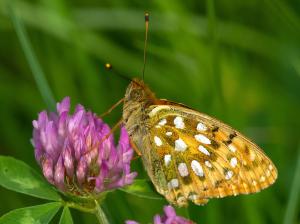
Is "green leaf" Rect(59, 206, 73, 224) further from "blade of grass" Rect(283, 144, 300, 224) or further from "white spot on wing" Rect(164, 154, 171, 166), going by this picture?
"blade of grass" Rect(283, 144, 300, 224)

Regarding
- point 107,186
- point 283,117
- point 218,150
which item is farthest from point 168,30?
point 107,186

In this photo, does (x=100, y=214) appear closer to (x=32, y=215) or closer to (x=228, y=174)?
(x=32, y=215)

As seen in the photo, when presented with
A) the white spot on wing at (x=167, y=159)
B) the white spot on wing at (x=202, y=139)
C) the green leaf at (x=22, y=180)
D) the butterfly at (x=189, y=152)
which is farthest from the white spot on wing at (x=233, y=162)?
the green leaf at (x=22, y=180)

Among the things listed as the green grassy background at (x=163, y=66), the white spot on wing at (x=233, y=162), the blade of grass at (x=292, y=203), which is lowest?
the blade of grass at (x=292, y=203)

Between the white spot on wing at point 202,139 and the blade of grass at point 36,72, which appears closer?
the white spot on wing at point 202,139

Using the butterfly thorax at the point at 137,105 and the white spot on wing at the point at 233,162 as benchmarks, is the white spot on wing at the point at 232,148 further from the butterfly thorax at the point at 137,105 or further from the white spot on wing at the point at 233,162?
the butterfly thorax at the point at 137,105

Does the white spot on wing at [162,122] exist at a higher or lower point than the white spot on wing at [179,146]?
higher

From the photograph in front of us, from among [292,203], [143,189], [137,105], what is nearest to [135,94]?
[137,105]

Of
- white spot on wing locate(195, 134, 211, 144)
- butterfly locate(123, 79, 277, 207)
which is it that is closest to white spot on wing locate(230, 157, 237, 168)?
butterfly locate(123, 79, 277, 207)

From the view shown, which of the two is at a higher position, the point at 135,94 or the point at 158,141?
the point at 135,94
